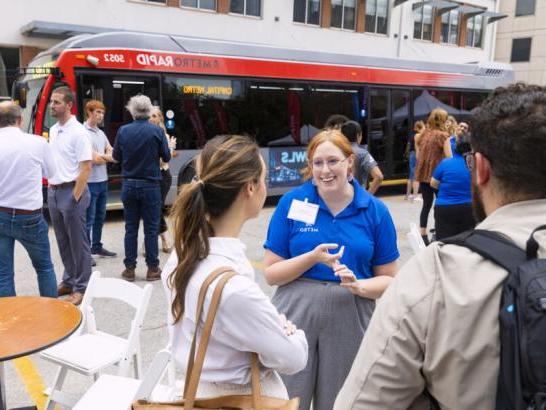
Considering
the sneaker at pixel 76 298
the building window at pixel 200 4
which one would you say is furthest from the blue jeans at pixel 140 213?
the building window at pixel 200 4

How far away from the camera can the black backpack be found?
940 mm

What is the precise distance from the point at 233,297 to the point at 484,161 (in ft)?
2.54

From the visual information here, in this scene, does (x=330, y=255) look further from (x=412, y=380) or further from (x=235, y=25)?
(x=235, y=25)

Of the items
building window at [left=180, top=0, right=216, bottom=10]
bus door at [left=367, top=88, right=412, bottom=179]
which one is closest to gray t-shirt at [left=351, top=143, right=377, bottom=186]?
bus door at [left=367, top=88, right=412, bottom=179]

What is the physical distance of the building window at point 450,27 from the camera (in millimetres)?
27828

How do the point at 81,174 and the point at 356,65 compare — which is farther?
the point at 356,65

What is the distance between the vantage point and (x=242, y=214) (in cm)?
180

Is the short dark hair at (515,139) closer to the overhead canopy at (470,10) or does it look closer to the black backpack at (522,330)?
the black backpack at (522,330)

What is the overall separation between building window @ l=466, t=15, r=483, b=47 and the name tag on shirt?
30.5 m

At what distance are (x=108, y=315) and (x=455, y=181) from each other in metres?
3.57

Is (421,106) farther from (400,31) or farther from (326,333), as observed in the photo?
(400,31)

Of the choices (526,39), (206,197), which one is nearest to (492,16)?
(526,39)

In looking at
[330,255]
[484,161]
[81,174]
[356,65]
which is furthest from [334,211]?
[356,65]

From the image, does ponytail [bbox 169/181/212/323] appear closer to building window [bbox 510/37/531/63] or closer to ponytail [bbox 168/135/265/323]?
ponytail [bbox 168/135/265/323]
